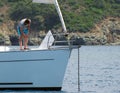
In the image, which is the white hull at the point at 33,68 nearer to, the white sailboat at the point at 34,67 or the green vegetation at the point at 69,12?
the white sailboat at the point at 34,67

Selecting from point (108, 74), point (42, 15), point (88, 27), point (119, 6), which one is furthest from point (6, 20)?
point (108, 74)

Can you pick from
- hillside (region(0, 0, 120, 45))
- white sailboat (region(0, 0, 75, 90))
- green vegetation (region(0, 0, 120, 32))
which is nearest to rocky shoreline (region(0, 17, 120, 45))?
hillside (region(0, 0, 120, 45))

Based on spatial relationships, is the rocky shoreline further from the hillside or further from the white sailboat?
the white sailboat

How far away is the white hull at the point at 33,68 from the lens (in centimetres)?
3089

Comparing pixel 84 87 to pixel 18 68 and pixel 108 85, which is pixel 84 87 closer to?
pixel 108 85

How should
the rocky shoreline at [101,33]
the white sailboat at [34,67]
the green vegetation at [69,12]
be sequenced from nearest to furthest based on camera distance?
the white sailboat at [34,67]
the rocky shoreline at [101,33]
the green vegetation at [69,12]

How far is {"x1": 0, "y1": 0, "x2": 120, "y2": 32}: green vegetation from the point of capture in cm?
14875

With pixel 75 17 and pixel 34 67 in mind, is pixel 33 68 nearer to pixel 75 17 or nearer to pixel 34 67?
pixel 34 67

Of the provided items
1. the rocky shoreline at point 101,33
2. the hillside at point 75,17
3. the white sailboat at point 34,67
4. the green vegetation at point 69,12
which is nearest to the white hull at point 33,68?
the white sailboat at point 34,67

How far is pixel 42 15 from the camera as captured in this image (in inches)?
6083

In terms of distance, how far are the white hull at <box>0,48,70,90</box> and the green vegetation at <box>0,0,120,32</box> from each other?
112343mm

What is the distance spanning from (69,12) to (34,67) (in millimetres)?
133326

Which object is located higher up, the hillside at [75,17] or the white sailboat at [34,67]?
the white sailboat at [34,67]

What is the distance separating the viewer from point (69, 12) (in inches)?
6457
